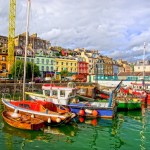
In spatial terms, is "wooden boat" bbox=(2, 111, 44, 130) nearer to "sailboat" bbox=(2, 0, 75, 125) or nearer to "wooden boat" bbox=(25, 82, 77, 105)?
"sailboat" bbox=(2, 0, 75, 125)

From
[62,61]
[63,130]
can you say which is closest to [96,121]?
[63,130]

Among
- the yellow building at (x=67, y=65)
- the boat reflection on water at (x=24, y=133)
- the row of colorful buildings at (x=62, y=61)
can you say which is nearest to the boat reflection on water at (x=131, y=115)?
the boat reflection on water at (x=24, y=133)

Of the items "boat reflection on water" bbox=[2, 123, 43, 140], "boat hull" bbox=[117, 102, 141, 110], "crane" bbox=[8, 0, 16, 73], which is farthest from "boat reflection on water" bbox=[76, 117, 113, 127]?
"crane" bbox=[8, 0, 16, 73]

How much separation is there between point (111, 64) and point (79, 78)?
38.9 m

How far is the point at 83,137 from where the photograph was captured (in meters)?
22.1

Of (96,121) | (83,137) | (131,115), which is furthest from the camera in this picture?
(131,115)

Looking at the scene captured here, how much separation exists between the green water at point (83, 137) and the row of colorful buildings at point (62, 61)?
2235 inches

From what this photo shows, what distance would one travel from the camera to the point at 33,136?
21734 mm

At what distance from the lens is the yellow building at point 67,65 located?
4188 inches

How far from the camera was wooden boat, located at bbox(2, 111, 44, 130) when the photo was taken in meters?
22.8

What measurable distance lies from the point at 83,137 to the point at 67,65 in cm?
8772

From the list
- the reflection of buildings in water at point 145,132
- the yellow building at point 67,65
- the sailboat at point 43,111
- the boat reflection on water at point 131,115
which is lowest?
the reflection of buildings in water at point 145,132

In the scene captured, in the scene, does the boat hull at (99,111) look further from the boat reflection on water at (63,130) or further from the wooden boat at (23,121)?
the wooden boat at (23,121)

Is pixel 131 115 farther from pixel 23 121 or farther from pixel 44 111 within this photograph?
→ pixel 23 121
